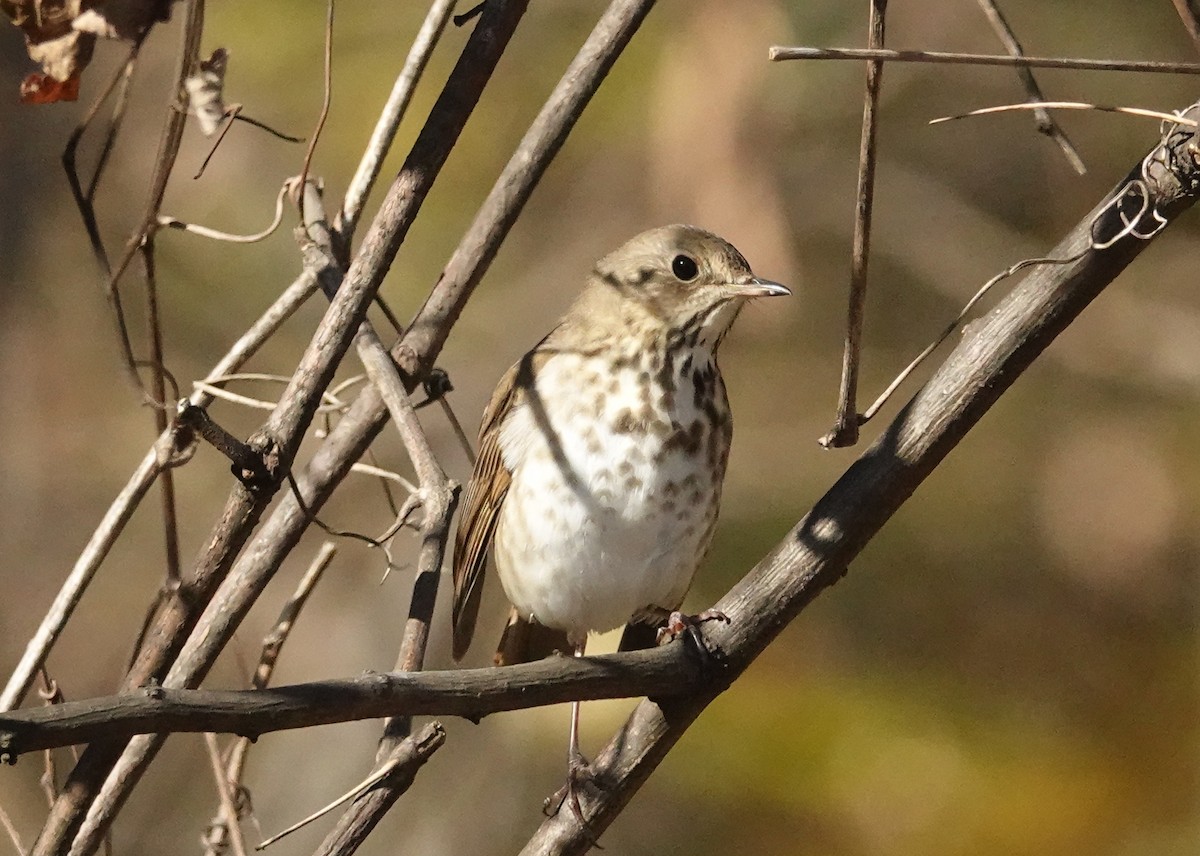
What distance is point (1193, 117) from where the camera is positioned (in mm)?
1665

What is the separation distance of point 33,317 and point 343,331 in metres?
3.93

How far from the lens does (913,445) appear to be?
73.2 inches

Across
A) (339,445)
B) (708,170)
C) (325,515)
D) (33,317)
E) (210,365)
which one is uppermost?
(33,317)

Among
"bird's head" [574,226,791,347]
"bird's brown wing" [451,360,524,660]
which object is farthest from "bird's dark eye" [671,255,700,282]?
"bird's brown wing" [451,360,524,660]

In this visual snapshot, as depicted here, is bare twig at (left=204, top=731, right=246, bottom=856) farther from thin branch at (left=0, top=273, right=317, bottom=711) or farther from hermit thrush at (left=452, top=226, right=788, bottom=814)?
hermit thrush at (left=452, top=226, right=788, bottom=814)

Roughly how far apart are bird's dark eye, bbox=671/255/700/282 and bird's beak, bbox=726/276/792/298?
0.09m

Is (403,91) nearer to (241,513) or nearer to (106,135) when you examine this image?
(106,135)

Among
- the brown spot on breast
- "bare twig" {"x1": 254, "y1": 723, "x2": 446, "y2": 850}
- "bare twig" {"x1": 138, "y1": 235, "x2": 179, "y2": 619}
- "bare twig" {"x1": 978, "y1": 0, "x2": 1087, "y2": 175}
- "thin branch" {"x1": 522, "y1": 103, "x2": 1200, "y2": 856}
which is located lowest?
"bare twig" {"x1": 254, "y1": 723, "x2": 446, "y2": 850}

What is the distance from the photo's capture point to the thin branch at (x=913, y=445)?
178 cm

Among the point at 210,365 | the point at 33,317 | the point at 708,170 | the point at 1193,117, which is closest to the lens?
the point at 1193,117

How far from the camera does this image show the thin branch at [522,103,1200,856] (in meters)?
1.78

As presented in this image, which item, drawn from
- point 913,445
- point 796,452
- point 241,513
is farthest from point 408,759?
point 796,452

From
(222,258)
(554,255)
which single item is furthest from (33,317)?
(554,255)

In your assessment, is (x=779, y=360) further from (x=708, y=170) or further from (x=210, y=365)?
(x=210, y=365)
